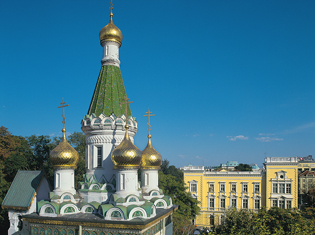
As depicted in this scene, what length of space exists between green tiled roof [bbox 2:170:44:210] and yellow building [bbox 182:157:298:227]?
19.3m

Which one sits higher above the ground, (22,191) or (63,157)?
(63,157)

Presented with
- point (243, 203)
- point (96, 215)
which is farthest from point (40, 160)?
point (243, 203)

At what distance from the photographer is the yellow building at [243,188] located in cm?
2800

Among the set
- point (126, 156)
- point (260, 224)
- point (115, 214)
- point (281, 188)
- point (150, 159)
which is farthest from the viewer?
point (281, 188)

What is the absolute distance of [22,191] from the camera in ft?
43.1

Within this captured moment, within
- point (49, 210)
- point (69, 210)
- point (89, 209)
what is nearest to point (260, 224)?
point (89, 209)

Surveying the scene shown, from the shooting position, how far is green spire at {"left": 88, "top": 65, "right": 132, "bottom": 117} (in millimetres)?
13570

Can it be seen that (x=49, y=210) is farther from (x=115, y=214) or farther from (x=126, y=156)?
(x=126, y=156)

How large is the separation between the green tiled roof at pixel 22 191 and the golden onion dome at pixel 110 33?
764 cm

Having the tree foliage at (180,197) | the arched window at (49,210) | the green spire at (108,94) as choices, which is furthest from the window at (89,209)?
the tree foliage at (180,197)

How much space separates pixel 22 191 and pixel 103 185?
13.8 ft

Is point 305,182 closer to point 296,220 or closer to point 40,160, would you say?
point 296,220

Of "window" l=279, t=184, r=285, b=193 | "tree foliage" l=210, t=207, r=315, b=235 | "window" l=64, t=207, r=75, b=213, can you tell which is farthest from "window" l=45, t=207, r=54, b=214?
"window" l=279, t=184, r=285, b=193

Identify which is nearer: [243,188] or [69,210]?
[69,210]
